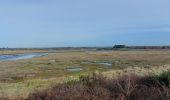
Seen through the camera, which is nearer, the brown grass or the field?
the brown grass

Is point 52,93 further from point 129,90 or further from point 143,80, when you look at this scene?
point 143,80

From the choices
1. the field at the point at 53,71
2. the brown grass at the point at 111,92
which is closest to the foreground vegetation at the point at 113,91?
the brown grass at the point at 111,92

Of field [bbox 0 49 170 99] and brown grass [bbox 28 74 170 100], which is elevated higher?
brown grass [bbox 28 74 170 100]

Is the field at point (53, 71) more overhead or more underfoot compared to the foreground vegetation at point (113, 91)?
more underfoot

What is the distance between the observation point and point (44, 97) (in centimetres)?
1195

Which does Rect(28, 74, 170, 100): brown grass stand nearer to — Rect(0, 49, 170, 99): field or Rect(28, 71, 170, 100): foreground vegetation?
Rect(28, 71, 170, 100): foreground vegetation

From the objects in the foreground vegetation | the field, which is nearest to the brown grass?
the foreground vegetation

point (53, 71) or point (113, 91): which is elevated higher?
point (113, 91)

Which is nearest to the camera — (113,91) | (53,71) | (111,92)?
(111,92)

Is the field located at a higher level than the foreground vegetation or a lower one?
lower

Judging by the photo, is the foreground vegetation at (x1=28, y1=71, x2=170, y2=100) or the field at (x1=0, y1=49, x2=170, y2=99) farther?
the field at (x1=0, y1=49, x2=170, y2=99)

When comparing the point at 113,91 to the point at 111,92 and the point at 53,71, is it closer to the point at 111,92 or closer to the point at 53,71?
the point at 111,92

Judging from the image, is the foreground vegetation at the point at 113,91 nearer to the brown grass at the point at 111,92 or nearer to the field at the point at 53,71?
the brown grass at the point at 111,92

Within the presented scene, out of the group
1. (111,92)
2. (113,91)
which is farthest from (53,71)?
(111,92)
